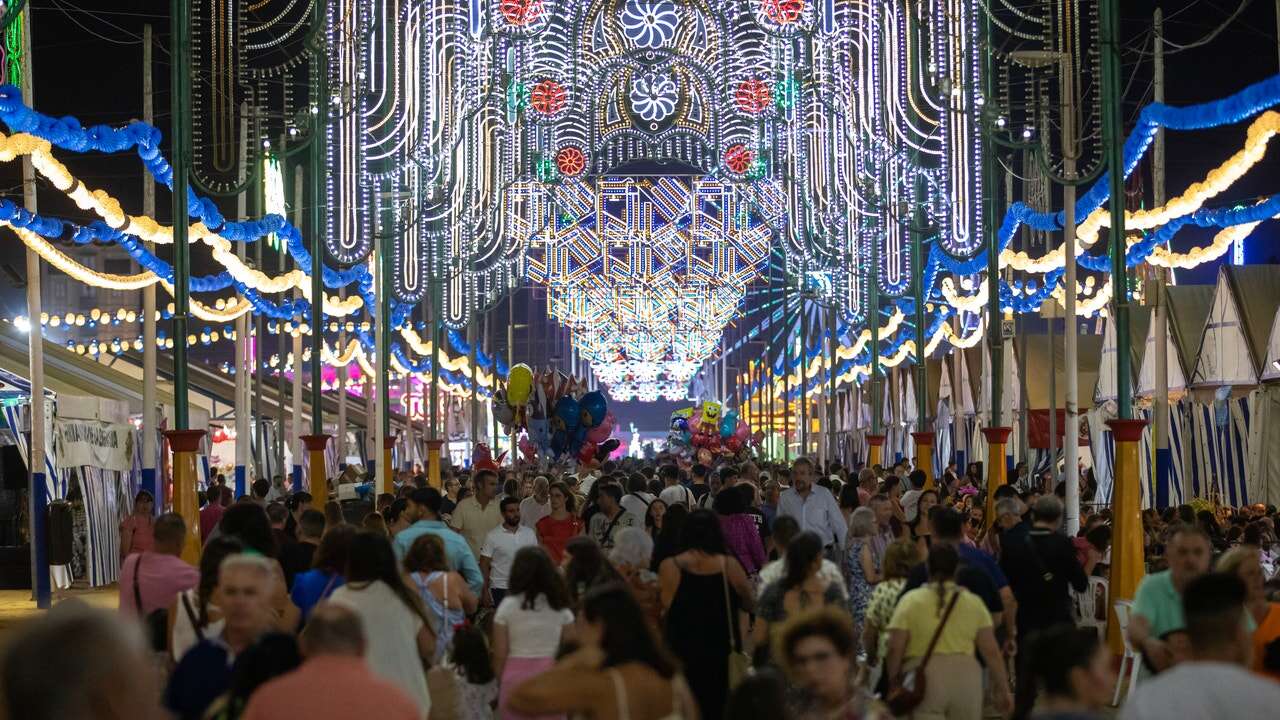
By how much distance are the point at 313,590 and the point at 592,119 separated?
56.9m

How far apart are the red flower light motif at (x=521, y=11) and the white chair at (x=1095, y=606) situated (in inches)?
1419

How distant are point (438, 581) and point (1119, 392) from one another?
8268mm

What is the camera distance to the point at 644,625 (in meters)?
6.24

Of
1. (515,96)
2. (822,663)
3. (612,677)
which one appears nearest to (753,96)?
(515,96)

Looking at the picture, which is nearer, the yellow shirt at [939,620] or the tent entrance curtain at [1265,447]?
the yellow shirt at [939,620]

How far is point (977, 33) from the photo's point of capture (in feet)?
79.9

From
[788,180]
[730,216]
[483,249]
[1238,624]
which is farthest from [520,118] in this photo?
[1238,624]

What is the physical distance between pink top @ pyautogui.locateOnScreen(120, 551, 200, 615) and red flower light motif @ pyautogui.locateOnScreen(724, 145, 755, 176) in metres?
62.5

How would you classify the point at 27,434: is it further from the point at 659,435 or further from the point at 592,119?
the point at 659,435

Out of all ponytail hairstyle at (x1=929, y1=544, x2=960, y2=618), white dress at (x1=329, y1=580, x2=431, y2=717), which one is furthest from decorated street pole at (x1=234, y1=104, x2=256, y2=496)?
ponytail hairstyle at (x1=929, y1=544, x2=960, y2=618)

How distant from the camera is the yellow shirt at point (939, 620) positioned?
8797 millimetres

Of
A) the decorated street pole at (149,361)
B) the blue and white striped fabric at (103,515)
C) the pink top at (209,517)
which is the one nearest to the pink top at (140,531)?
the pink top at (209,517)

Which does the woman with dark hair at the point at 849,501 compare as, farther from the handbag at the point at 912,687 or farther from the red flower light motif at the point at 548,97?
the red flower light motif at the point at 548,97

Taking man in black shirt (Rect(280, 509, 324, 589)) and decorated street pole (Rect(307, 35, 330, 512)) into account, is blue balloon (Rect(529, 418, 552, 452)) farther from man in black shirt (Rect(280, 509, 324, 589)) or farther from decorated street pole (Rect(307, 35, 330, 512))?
man in black shirt (Rect(280, 509, 324, 589))
